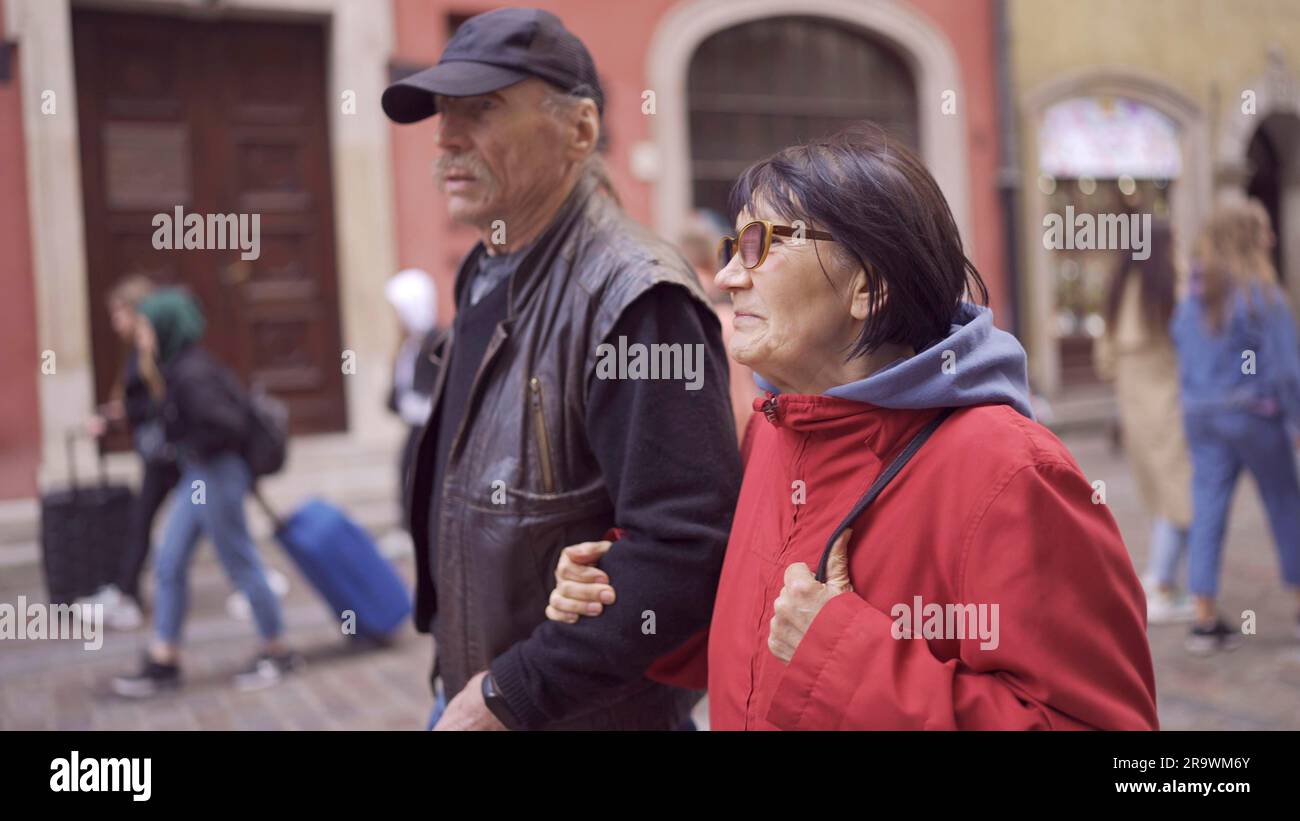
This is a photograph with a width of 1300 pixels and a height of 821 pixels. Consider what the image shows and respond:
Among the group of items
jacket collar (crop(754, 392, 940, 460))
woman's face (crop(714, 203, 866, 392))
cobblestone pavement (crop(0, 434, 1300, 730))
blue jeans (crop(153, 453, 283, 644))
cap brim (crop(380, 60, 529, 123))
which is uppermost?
cap brim (crop(380, 60, 529, 123))

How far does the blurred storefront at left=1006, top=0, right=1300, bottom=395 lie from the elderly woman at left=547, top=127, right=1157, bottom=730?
41.3 feet

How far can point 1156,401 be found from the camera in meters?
6.31

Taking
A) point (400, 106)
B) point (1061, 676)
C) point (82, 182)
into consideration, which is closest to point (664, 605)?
point (1061, 676)

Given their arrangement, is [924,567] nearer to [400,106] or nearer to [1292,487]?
[400,106]

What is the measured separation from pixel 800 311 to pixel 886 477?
27 cm

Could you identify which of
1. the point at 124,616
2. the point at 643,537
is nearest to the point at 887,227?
the point at 643,537

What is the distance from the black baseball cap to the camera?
210 cm

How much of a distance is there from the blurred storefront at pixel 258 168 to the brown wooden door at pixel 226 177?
2 cm

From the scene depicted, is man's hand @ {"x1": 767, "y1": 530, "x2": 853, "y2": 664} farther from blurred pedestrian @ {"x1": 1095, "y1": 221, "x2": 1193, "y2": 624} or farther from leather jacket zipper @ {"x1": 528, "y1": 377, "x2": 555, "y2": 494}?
blurred pedestrian @ {"x1": 1095, "y1": 221, "x2": 1193, "y2": 624}

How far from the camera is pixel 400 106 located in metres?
2.26

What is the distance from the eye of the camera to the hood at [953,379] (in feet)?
5.15

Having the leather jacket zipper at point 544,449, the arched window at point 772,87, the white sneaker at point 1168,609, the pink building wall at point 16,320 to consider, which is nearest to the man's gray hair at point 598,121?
the leather jacket zipper at point 544,449

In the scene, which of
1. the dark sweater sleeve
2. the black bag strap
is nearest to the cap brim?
the dark sweater sleeve

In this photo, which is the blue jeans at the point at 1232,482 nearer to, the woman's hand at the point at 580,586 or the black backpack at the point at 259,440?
the black backpack at the point at 259,440
